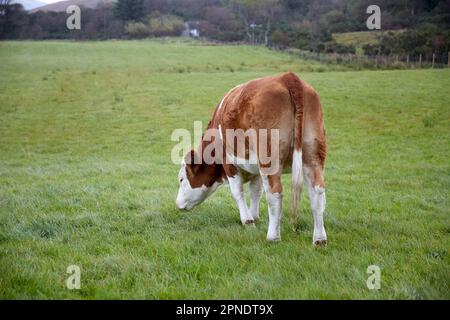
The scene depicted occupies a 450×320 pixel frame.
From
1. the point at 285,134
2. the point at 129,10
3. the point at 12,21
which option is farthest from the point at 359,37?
the point at 285,134

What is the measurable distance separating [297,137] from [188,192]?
8.53ft

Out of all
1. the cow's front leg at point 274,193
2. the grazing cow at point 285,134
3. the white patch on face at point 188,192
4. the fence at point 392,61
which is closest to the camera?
the grazing cow at point 285,134

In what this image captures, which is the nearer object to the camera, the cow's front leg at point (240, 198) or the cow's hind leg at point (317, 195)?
the cow's hind leg at point (317, 195)

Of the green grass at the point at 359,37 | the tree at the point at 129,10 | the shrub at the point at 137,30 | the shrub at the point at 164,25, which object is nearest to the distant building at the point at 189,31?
the shrub at the point at 164,25

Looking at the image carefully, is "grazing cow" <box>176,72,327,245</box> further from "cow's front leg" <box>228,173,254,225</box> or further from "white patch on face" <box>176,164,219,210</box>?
"white patch on face" <box>176,164,219,210</box>

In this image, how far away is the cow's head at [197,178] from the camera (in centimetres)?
695

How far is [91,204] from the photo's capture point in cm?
809

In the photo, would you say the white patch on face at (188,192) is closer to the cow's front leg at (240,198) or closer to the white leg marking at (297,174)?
the cow's front leg at (240,198)

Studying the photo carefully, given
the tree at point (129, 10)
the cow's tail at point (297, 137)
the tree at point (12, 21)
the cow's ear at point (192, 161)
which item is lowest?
the cow's ear at point (192, 161)

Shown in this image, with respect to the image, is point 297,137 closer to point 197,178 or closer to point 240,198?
point 240,198

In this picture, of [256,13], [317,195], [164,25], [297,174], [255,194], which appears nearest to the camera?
[297,174]

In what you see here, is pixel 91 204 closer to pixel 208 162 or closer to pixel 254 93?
pixel 208 162

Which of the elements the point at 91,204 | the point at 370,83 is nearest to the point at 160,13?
the point at 370,83

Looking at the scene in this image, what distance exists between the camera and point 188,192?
7121 mm
